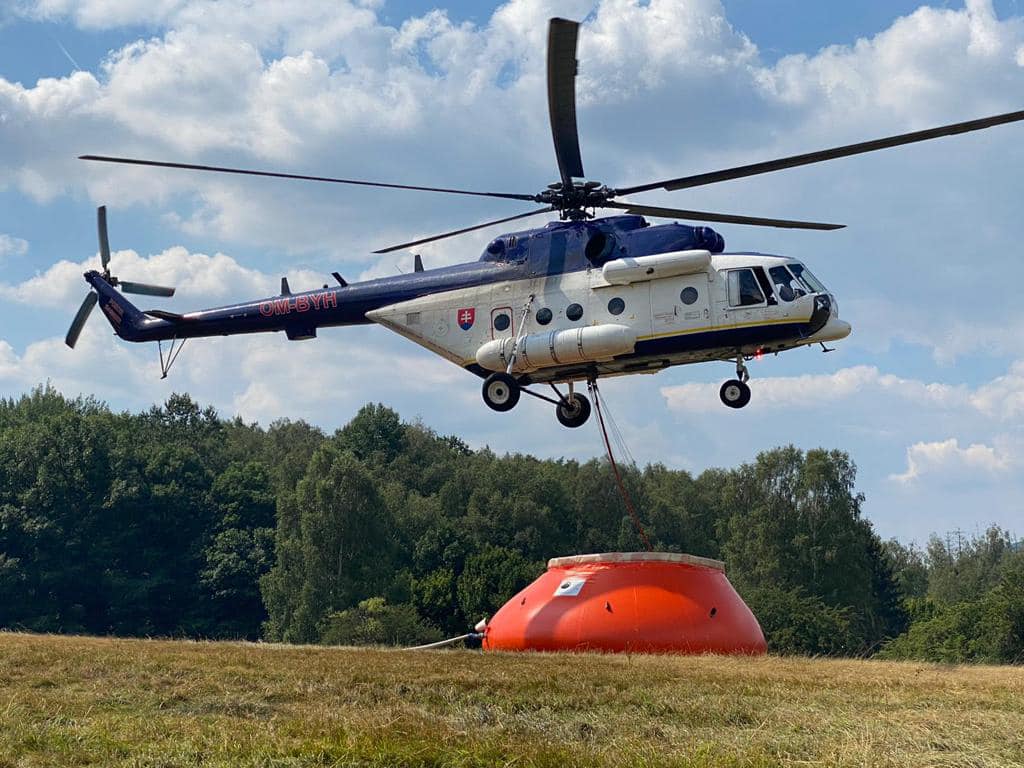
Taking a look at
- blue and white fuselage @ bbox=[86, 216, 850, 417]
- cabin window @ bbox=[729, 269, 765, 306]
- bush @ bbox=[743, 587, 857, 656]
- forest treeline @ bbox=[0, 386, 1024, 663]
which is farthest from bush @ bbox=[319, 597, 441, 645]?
cabin window @ bbox=[729, 269, 765, 306]

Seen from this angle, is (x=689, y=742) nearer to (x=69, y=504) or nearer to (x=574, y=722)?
(x=574, y=722)

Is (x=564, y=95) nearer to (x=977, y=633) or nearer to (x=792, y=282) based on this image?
(x=792, y=282)

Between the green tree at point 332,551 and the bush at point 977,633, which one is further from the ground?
the green tree at point 332,551

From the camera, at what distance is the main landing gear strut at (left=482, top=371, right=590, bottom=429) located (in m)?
28.6

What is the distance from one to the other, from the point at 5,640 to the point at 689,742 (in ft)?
51.8

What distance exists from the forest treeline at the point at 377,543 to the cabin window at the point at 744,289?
38.9 metres

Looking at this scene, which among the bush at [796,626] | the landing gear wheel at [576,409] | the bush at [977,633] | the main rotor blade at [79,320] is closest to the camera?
the landing gear wheel at [576,409]

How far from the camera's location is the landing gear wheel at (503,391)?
2862 centimetres

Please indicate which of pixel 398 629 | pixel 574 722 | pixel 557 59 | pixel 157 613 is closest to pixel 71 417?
pixel 157 613

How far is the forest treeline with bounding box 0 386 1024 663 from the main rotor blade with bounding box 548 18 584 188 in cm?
4001

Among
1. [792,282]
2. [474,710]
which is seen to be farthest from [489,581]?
[474,710]

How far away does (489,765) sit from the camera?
1246 cm

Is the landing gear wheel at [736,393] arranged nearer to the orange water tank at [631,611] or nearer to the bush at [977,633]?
the orange water tank at [631,611]

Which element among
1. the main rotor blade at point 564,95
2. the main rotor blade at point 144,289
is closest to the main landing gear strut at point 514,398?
the main rotor blade at point 564,95
